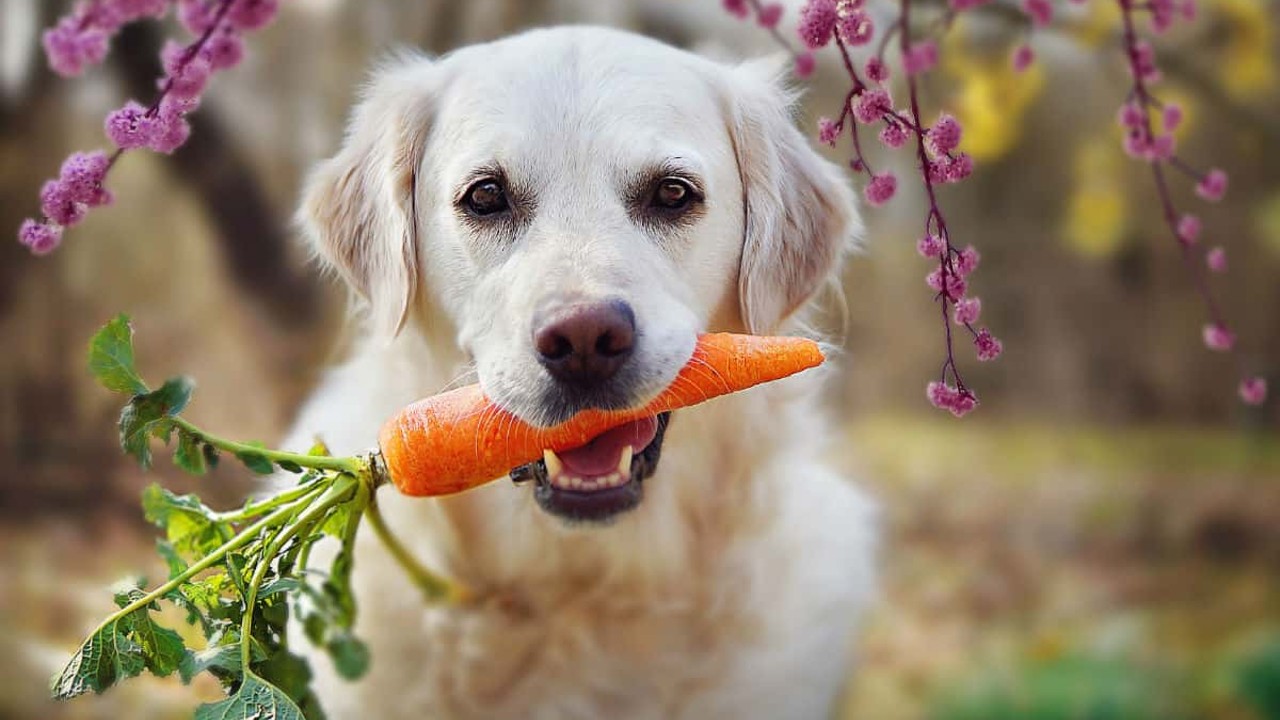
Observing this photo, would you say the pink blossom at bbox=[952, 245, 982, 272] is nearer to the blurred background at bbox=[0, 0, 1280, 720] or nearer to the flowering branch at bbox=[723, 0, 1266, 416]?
the flowering branch at bbox=[723, 0, 1266, 416]

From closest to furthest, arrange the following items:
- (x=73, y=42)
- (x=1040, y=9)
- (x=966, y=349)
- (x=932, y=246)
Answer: (x=73, y=42) → (x=932, y=246) → (x=1040, y=9) → (x=966, y=349)

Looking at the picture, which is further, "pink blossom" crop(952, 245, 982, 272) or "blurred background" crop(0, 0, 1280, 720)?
"blurred background" crop(0, 0, 1280, 720)

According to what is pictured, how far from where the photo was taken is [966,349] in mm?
4988

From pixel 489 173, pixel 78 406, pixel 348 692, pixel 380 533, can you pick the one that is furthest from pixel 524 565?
pixel 78 406

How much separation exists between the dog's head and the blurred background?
1.45m

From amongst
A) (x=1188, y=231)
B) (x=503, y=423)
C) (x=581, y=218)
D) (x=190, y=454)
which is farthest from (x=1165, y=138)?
(x=190, y=454)

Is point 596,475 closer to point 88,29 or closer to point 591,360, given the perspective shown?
point 591,360

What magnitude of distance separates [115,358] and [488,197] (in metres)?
0.64

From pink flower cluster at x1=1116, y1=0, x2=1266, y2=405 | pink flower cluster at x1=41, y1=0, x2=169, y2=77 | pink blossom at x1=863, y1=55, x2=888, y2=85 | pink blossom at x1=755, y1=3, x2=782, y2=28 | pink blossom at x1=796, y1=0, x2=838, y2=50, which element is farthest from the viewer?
pink blossom at x1=755, y1=3, x2=782, y2=28

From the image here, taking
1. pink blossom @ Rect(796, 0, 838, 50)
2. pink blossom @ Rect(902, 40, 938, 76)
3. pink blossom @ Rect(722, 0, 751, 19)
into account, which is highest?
pink blossom @ Rect(722, 0, 751, 19)

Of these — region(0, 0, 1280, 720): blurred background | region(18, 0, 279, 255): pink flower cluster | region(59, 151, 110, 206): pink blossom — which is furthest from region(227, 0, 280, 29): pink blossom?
region(0, 0, 1280, 720): blurred background

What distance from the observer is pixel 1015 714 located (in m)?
3.25

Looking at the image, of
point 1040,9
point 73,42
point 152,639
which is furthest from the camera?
point 1040,9

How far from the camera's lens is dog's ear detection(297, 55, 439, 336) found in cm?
201
